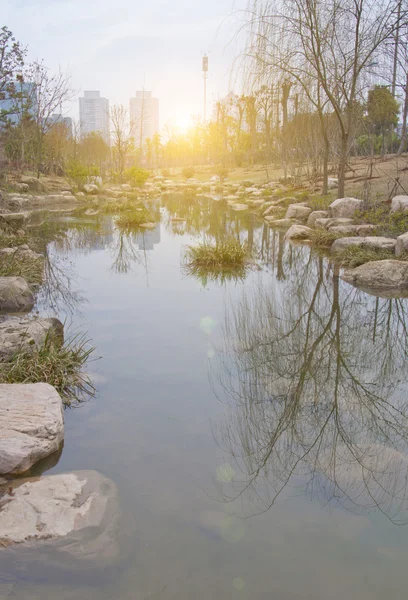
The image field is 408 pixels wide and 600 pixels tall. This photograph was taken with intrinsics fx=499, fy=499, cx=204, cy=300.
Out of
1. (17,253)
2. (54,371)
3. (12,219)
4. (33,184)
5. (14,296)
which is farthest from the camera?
(33,184)

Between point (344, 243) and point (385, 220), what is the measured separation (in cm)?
187

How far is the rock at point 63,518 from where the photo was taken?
2.40 metres

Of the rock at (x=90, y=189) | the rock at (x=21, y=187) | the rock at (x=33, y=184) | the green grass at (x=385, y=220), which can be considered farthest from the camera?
the rock at (x=90, y=189)

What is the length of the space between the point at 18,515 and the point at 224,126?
163ft

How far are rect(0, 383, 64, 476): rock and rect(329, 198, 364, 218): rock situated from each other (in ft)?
32.9

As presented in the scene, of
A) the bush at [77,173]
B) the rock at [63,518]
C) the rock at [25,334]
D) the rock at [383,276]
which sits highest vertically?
the bush at [77,173]

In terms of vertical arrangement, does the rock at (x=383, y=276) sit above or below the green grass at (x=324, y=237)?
below

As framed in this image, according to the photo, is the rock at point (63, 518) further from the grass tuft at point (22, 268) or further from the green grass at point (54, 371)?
the grass tuft at point (22, 268)

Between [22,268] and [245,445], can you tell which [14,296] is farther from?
[245,445]

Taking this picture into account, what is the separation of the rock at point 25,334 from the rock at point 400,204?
8.12 meters

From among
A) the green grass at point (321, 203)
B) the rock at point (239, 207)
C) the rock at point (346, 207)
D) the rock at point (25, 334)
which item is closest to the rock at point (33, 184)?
the rock at point (239, 207)

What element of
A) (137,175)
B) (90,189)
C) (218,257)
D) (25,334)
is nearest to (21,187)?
(90,189)

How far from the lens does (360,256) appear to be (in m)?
8.66

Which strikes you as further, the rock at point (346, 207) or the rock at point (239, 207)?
the rock at point (239, 207)
